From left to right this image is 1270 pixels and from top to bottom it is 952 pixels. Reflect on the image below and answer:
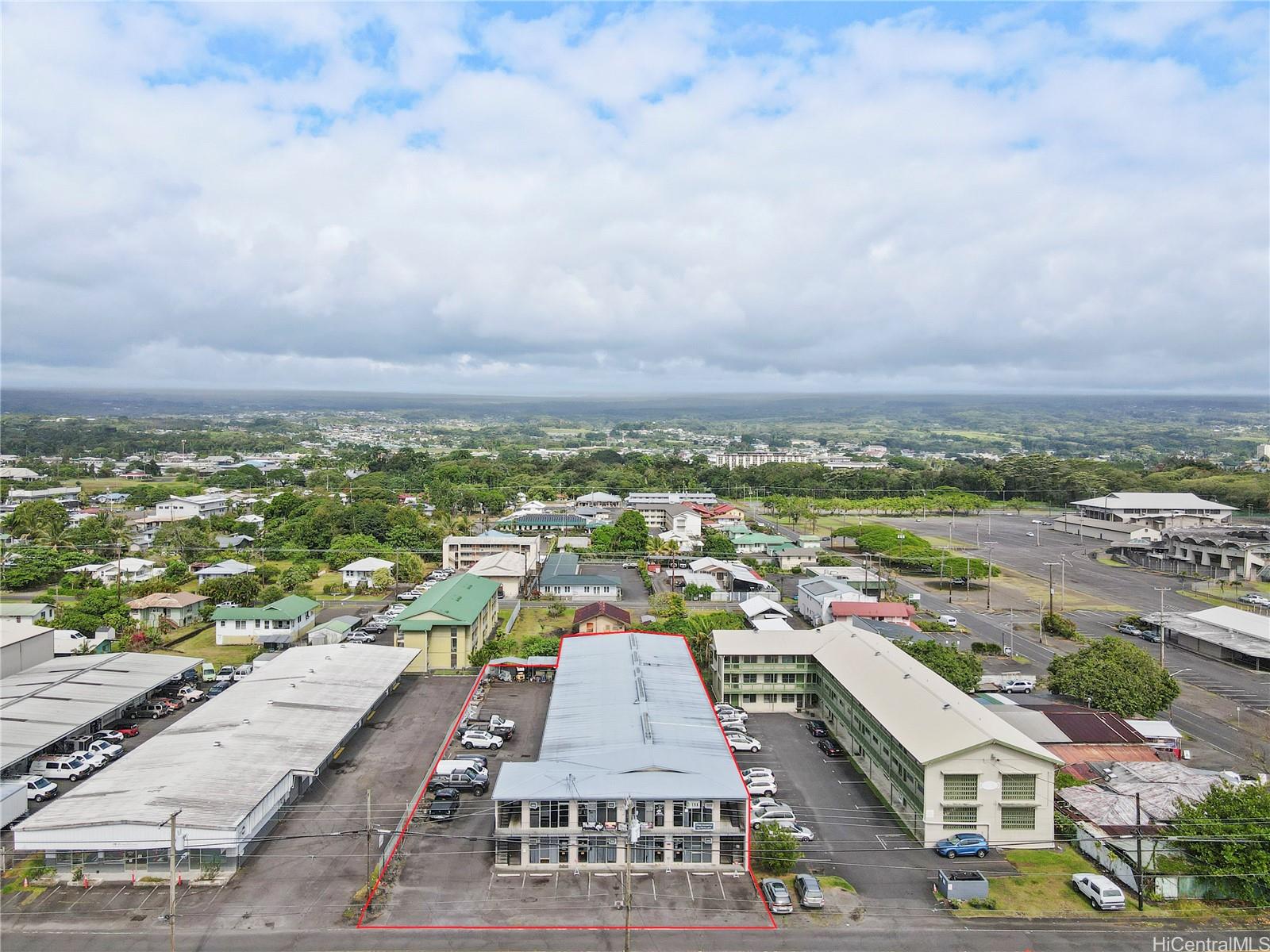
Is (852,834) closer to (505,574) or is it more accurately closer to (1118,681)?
(1118,681)

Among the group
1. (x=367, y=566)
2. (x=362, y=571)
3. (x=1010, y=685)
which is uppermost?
(x=367, y=566)

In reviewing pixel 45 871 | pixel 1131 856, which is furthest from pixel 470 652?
pixel 1131 856

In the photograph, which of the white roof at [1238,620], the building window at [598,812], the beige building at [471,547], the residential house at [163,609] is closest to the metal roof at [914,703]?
the building window at [598,812]

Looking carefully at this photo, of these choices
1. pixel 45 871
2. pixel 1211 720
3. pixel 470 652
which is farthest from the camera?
pixel 470 652

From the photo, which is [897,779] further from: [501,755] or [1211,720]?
[1211,720]

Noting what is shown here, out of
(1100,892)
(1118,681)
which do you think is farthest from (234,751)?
(1118,681)

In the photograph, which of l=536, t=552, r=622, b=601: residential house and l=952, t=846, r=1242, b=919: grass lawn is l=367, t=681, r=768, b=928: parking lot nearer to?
l=952, t=846, r=1242, b=919: grass lawn
